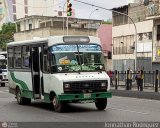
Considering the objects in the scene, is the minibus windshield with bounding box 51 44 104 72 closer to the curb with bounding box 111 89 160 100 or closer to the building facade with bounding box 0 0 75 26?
the curb with bounding box 111 89 160 100

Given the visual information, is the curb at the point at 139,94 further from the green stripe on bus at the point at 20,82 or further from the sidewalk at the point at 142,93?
the green stripe on bus at the point at 20,82

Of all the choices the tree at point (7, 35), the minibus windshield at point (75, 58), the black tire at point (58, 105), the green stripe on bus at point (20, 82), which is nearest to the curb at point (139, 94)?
the green stripe on bus at point (20, 82)

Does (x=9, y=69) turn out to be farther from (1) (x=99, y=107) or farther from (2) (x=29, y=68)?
(1) (x=99, y=107)

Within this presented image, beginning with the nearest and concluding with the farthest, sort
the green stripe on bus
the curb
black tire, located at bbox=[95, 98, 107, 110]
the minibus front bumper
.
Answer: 1. the minibus front bumper
2. black tire, located at bbox=[95, 98, 107, 110]
3. the green stripe on bus
4. the curb

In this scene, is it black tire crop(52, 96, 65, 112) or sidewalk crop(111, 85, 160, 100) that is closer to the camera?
black tire crop(52, 96, 65, 112)

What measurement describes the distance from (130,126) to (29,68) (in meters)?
7.97

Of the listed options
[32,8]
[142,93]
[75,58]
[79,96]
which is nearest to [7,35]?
[32,8]

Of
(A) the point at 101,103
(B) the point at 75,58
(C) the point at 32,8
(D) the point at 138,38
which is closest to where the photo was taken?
(B) the point at 75,58

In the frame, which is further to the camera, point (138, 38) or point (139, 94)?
point (138, 38)

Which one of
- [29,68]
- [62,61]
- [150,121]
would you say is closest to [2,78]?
[29,68]

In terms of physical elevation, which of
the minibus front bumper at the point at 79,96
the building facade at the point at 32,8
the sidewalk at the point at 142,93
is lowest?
the sidewalk at the point at 142,93

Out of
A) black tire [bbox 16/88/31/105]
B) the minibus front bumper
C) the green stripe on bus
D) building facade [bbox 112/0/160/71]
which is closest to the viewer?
the minibus front bumper

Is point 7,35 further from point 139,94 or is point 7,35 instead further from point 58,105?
point 58,105

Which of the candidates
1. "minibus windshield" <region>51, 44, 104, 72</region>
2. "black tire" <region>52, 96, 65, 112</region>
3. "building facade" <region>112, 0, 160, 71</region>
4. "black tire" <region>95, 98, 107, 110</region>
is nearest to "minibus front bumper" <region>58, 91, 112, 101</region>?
"black tire" <region>52, 96, 65, 112</region>
